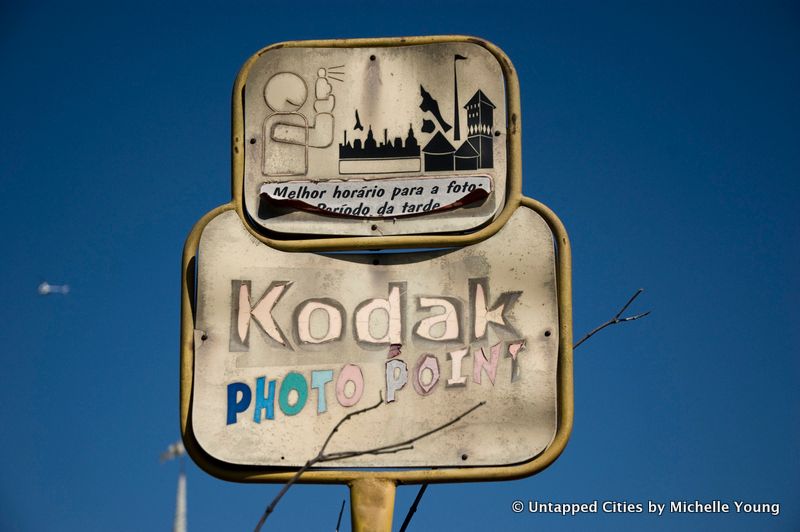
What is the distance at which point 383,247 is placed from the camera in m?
5.91

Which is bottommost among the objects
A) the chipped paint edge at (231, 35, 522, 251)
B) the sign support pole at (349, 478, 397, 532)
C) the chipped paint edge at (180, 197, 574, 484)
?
the sign support pole at (349, 478, 397, 532)

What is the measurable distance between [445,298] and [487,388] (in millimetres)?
468

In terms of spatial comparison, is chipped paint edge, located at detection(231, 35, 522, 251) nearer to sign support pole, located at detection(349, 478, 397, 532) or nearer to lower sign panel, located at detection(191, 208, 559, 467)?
lower sign panel, located at detection(191, 208, 559, 467)

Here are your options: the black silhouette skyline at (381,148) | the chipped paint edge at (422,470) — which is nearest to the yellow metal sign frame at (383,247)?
the chipped paint edge at (422,470)

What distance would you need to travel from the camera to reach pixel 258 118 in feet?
20.0

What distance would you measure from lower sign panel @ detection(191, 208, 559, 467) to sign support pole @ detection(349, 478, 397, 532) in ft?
0.30

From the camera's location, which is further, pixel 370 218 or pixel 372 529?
pixel 370 218

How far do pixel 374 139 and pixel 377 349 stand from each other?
1012 mm

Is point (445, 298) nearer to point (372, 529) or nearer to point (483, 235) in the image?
point (483, 235)

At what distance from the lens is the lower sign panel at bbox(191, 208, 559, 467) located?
221 inches

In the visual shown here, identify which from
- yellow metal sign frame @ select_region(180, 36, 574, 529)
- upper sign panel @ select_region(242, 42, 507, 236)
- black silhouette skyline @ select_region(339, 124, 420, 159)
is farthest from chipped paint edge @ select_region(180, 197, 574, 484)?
black silhouette skyline @ select_region(339, 124, 420, 159)

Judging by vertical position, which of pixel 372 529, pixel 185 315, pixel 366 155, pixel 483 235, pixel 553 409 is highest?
pixel 366 155

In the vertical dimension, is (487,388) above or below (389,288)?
below

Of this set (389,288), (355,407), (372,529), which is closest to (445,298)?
(389,288)
